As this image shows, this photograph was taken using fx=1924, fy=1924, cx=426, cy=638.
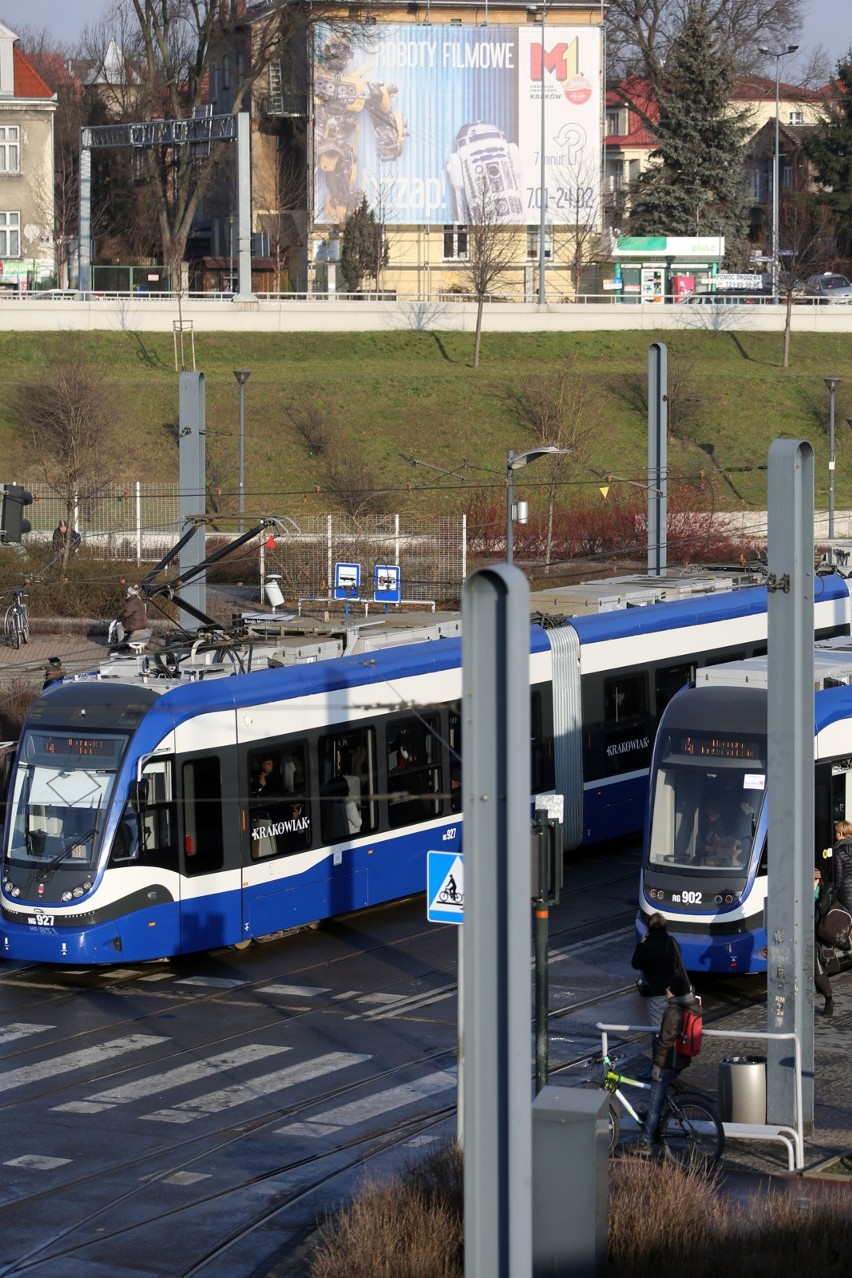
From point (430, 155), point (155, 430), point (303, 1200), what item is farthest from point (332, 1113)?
point (430, 155)

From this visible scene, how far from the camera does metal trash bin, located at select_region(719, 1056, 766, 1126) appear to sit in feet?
44.6

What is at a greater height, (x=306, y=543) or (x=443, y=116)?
(x=443, y=116)

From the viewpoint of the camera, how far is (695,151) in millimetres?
88750

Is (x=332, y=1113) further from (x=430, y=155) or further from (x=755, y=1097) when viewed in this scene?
(x=430, y=155)

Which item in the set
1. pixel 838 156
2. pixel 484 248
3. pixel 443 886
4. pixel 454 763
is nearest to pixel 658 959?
pixel 443 886

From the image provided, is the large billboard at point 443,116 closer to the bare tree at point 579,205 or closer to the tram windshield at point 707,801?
the bare tree at point 579,205

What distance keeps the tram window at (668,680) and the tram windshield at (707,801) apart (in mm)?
6555

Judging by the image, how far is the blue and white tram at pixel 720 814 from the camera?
1736 cm

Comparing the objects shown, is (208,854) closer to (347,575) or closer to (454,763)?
(454,763)

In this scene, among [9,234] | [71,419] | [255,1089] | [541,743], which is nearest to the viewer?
[255,1089]

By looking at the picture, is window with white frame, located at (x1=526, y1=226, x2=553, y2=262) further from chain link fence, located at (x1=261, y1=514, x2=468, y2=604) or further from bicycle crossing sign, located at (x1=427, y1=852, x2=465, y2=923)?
bicycle crossing sign, located at (x1=427, y1=852, x2=465, y2=923)

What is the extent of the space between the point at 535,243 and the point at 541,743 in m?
71.3

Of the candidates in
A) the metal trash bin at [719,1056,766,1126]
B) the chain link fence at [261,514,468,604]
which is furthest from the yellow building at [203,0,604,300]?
the metal trash bin at [719,1056,766,1126]

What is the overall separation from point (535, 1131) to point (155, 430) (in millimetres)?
52961
